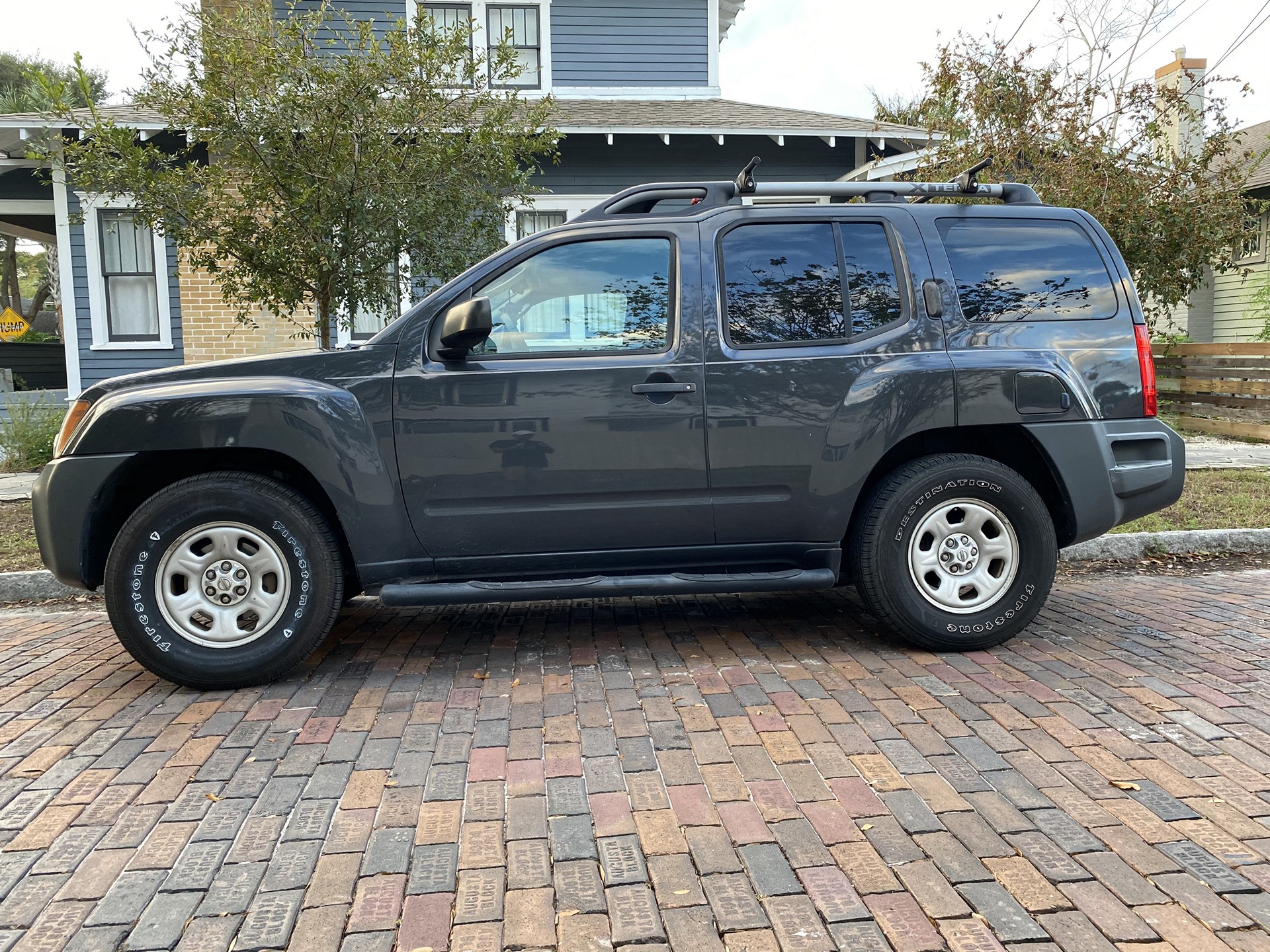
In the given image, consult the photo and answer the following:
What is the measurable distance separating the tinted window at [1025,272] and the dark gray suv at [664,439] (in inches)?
0.6

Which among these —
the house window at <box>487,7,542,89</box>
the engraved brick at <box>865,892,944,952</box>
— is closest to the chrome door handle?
the engraved brick at <box>865,892,944,952</box>

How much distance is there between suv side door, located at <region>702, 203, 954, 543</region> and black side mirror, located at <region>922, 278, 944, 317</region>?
0.11 ft

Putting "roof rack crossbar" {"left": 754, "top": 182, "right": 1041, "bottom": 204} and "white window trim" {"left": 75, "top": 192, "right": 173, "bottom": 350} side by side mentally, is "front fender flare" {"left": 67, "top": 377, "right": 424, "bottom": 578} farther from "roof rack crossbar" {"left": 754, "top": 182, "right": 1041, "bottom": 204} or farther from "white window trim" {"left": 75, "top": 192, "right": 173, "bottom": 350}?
"white window trim" {"left": 75, "top": 192, "right": 173, "bottom": 350}

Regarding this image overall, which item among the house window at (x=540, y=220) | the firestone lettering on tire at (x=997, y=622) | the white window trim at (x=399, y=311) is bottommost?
the firestone lettering on tire at (x=997, y=622)

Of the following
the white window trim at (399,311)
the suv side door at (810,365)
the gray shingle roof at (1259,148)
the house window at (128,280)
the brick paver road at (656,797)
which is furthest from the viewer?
the gray shingle roof at (1259,148)

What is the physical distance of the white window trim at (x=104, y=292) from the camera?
12906mm

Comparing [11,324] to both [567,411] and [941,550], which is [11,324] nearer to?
[567,411]

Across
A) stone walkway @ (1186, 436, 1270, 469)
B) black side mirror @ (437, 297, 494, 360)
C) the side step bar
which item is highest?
black side mirror @ (437, 297, 494, 360)

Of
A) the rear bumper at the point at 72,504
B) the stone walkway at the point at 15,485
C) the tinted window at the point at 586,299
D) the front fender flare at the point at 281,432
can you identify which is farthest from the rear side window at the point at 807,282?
the stone walkway at the point at 15,485

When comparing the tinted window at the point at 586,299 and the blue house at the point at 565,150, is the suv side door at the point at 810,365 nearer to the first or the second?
the tinted window at the point at 586,299

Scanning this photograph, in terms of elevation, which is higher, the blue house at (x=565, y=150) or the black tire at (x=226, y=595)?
the blue house at (x=565, y=150)

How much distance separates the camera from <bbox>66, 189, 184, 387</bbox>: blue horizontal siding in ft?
42.4

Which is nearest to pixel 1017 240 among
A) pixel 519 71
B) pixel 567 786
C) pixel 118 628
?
pixel 567 786

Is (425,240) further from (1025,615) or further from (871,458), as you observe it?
(1025,615)
